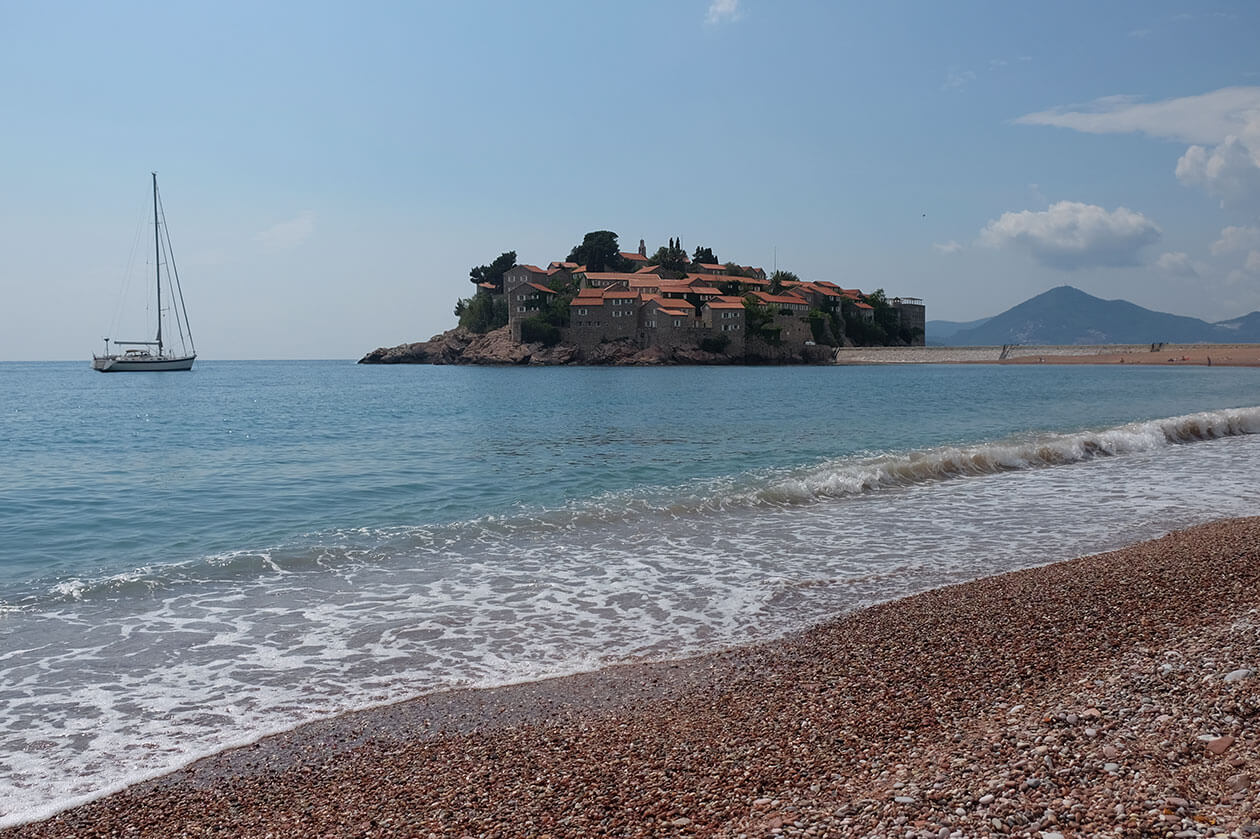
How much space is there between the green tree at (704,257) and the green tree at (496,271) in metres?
34.0

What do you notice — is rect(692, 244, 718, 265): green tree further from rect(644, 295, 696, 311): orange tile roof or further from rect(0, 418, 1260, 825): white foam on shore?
rect(0, 418, 1260, 825): white foam on shore

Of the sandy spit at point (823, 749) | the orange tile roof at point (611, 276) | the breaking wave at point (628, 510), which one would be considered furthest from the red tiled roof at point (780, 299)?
the sandy spit at point (823, 749)

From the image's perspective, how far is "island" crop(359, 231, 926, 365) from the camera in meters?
123

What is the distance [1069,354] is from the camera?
112 metres

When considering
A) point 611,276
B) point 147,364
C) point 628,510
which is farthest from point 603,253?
point 628,510

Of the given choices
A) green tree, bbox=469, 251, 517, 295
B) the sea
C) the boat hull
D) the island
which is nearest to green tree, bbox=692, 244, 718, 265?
the island

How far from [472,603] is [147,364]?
11064 centimetres

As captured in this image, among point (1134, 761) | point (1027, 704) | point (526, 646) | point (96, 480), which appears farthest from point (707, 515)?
point (96, 480)

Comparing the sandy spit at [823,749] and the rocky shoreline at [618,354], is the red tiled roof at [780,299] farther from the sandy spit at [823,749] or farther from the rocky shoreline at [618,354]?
the sandy spit at [823,749]

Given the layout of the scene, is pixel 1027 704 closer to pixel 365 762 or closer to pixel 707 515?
pixel 365 762

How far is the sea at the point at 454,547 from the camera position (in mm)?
7121

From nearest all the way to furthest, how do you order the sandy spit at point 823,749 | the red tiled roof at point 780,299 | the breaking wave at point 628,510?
the sandy spit at point 823,749 < the breaking wave at point 628,510 < the red tiled roof at point 780,299

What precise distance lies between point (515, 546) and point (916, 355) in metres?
118

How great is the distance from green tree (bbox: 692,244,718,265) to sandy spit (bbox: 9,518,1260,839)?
490ft
